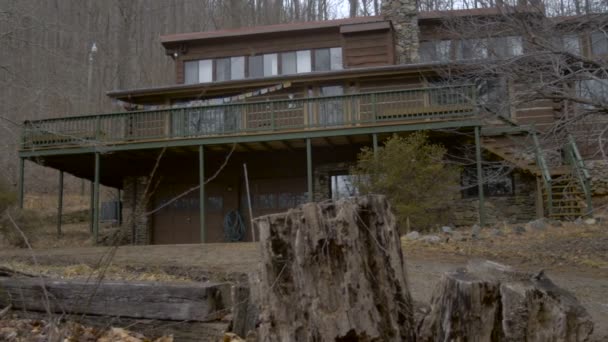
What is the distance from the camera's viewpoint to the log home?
15.8 m

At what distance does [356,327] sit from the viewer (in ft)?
11.1

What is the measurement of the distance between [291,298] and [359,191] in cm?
1047

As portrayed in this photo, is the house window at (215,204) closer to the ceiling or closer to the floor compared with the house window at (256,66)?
closer to the floor

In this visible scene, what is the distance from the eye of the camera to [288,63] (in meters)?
20.6

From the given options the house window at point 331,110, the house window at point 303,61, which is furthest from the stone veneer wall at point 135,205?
the house window at point 331,110

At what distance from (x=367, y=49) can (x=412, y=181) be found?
26.7 feet

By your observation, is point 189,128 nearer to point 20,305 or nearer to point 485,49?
point 485,49

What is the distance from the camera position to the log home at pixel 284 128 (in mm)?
15766

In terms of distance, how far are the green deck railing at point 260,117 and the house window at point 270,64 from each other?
138 inches

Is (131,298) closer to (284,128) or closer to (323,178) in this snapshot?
(284,128)

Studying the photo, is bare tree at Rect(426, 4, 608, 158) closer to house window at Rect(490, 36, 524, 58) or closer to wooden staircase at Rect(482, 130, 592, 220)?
house window at Rect(490, 36, 524, 58)

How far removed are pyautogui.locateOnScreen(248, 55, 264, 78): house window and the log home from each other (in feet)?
0.25

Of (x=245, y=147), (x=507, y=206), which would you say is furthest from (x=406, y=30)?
(x=245, y=147)

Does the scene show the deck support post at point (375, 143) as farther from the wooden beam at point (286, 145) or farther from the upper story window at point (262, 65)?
the upper story window at point (262, 65)
